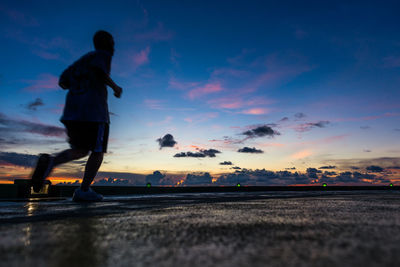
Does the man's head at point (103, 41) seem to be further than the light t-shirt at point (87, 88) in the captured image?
Yes

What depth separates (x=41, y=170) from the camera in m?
3.47

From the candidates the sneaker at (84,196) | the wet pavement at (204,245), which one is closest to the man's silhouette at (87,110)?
the sneaker at (84,196)

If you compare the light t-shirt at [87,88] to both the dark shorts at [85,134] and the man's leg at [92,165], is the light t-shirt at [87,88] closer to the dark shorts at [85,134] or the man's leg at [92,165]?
the dark shorts at [85,134]

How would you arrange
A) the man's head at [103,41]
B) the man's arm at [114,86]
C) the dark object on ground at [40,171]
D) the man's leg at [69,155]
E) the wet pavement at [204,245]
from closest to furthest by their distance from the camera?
the wet pavement at [204,245], the dark object on ground at [40,171], the man's leg at [69,155], the man's arm at [114,86], the man's head at [103,41]

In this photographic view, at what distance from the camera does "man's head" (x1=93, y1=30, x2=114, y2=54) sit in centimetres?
390

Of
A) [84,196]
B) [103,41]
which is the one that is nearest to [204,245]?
[84,196]

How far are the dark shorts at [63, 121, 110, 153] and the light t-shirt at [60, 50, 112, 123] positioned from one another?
7cm

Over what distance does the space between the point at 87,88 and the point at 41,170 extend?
3.66 ft

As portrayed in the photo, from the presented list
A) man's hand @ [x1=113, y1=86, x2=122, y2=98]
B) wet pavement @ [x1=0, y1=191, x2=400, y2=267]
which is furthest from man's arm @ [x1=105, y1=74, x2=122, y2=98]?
wet pavement @ [x1=0, y1=191, x2=400, y2=267]

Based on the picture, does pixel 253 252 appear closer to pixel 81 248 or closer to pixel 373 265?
pixel 373 265

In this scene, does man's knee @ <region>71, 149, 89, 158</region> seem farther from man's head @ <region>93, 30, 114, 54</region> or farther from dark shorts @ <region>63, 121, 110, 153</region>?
man's head @ <region>93, 30, 114, 54</region>

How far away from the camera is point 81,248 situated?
1.13 m

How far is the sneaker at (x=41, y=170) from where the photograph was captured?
345 cm

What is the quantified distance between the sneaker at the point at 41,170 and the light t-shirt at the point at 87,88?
0.50m
